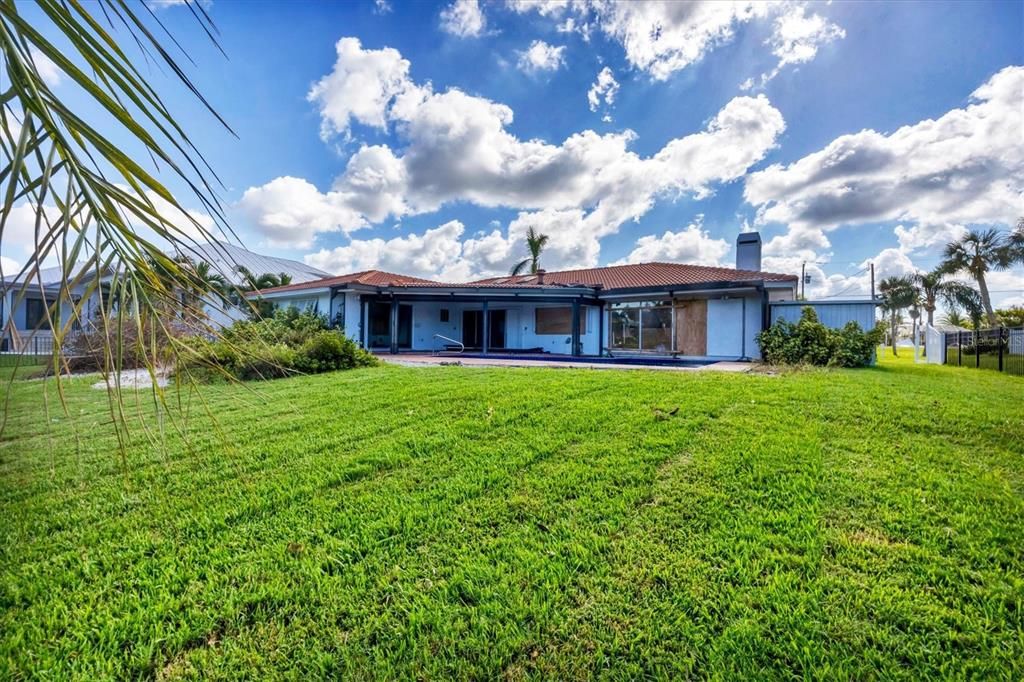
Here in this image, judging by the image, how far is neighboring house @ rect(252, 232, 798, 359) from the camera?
16.4 metres

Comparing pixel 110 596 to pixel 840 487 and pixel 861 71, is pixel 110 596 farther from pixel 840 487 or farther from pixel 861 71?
pixel 861 71

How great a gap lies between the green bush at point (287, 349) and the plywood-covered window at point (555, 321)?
31.7ft

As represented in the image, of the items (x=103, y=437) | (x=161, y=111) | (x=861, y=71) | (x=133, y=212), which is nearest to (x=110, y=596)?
(x=133, y=212)

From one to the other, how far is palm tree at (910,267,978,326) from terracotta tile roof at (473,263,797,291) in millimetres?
17202

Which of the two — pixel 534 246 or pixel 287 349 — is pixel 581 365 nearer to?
pixel 287 349

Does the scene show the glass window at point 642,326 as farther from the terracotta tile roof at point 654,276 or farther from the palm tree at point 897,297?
the palm tree at point 897,297

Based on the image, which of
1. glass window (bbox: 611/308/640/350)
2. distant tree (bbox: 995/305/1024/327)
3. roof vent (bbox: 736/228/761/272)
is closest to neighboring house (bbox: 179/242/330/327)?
glass window (bbox: 611/308/640/350)

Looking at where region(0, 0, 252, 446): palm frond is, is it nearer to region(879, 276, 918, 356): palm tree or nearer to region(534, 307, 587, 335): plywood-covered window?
region(534, 307, 587, 335): plywood-covered window

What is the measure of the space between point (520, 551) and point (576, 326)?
16519 millimetres

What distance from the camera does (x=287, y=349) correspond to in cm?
420

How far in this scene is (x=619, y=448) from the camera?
4.78 metres

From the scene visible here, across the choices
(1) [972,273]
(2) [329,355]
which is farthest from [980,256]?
(2) [329,355]

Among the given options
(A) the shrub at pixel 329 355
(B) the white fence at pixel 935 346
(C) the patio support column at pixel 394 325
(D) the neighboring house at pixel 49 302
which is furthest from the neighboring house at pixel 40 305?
(B) the white fence at pixel 935 346

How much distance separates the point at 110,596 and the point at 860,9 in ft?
43.2
